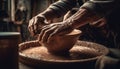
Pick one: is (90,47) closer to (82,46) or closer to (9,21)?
(82,46)

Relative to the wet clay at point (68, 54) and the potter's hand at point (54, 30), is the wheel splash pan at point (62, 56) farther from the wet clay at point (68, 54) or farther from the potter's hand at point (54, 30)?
the potter's hand at point (54, 30)

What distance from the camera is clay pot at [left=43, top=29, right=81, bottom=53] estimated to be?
2.29 meters

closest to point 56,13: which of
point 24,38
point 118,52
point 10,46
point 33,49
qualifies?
point 33,49

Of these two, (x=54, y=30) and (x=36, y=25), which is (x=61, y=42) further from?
(x=36, y=25)

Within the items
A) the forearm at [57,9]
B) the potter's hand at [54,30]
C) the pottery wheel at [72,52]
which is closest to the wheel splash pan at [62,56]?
the pottery wheel at [72,52]

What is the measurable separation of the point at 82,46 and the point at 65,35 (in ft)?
2.65

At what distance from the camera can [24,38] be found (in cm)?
558

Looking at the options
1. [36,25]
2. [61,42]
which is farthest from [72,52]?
[36,25]

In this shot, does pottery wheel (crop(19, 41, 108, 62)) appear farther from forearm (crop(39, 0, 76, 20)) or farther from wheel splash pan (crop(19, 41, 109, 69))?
forearm (crop(39, 0, 76, 20))

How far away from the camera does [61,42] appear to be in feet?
7.72

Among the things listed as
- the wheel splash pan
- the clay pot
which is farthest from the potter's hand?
the wheel splash pan

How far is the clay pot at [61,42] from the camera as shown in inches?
90.2

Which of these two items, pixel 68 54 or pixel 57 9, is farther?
pixel 57 9

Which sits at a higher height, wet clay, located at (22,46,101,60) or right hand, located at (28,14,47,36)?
right hand, located at (28,14,47,36)
